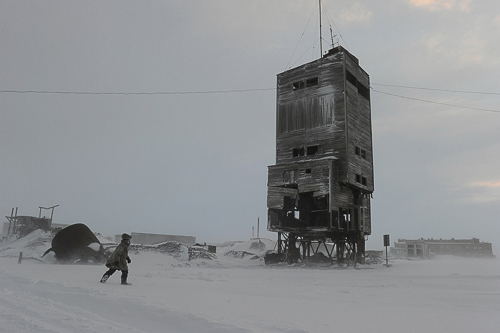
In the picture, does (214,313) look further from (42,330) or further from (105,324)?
(42,330)

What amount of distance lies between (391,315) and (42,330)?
17.2 ft

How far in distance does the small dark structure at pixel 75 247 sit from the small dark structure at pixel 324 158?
13820 mm

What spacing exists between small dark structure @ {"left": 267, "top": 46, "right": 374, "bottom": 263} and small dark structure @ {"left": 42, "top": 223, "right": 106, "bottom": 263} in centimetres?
1382

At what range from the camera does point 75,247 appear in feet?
81.6

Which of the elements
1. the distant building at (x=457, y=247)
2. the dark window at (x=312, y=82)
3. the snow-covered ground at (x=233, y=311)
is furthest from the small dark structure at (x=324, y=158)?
the distant building at (x=457, y=247)

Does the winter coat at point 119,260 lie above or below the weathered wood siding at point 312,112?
below

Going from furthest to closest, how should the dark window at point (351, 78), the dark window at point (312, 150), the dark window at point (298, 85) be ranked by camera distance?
the dark window at point (298, 85) < the dark window at point (351, 78) < the dark window at point (312, 150)

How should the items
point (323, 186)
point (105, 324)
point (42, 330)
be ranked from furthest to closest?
point (323, 186) < point (105, 324) < point (42, 330)

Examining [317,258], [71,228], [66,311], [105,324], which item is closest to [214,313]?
[105,324]

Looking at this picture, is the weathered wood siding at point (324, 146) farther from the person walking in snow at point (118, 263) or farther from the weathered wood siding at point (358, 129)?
the person walking in snow at point (118, 263)

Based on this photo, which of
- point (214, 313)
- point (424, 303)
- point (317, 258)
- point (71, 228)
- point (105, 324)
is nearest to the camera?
point (105, 324)

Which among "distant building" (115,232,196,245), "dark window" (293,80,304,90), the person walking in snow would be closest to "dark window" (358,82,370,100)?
"dark window" (293,80,304,90)

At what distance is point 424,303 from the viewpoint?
7.99 meters

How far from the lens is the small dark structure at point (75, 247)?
24547 millimetres
